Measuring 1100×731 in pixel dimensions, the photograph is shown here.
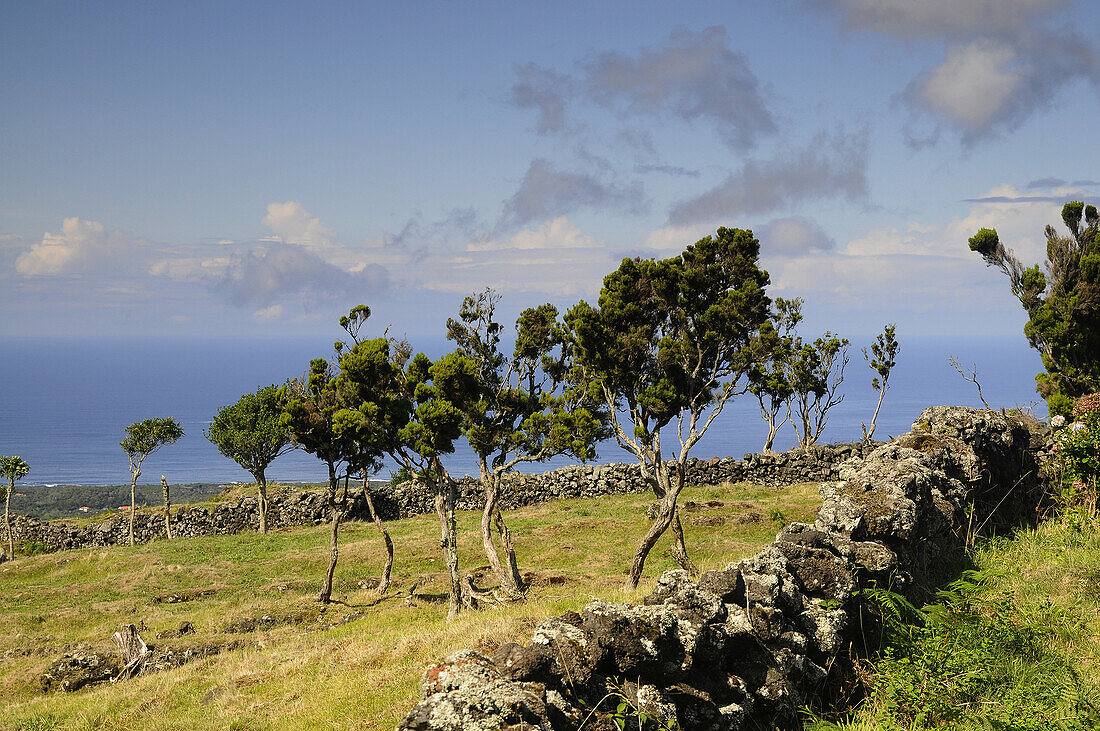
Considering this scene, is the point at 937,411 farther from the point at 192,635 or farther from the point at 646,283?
the point at 192,635

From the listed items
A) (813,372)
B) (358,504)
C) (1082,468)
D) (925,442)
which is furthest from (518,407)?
(813,372)

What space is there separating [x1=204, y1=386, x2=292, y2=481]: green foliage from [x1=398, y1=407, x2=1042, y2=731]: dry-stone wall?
41.4 meters

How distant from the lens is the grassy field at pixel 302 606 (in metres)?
11.0

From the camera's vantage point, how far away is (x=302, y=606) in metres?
25.0

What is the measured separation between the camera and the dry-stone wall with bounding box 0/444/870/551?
44344 mm

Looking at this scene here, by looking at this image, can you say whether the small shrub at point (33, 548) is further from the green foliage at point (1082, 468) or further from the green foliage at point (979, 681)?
the green foliage at point (1082, 468)

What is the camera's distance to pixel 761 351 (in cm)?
2292

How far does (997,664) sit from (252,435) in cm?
4592

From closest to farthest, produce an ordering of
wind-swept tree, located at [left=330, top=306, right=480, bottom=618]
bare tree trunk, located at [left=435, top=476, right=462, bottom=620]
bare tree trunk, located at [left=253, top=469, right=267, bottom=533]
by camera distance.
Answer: bare tree trunk, located at [left=435, top=476, right=462, bottom=620], wind-swept tree, located at [left=330, top=306, right=480, bottom=618], bare tree trunk, located at [left=253, top=469, right=267, bottom=533]

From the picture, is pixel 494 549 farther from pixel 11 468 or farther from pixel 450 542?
pixel 11 468

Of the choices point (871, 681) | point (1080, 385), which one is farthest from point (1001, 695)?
point (1080, 385)

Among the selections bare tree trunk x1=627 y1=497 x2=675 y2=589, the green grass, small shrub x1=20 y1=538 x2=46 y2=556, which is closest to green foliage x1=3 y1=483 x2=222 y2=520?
small shrub x1=20 y1=538 x2=46 y2=556

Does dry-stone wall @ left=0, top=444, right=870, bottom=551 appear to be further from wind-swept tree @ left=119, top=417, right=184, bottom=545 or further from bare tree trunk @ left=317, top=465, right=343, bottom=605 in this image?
bare tree trunk @ left=317, top=465, right=343, bottom=605

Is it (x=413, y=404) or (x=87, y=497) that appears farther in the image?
(x=87, y=497)
